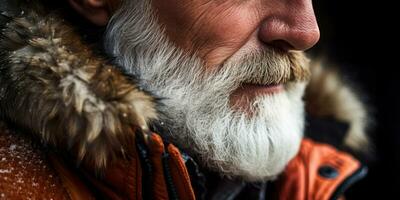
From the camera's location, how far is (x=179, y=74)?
6.15 ft

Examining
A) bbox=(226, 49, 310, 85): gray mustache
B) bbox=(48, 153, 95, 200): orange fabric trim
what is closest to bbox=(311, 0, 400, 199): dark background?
bbox=(226, 49, 310, 85): gray mustache

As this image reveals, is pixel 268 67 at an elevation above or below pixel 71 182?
above

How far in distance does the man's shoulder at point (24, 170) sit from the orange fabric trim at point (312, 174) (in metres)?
0.92

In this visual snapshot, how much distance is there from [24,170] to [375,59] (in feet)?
10.1

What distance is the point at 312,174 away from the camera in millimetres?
Answer: 2199

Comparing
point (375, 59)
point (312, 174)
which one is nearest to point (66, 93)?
point (312, 174)

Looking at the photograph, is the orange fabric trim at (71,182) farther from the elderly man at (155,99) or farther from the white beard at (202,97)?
the white beard at (202,97)

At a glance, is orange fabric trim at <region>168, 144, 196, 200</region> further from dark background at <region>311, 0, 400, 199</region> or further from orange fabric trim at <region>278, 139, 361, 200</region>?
dark background at <region>311, 0, 400, 199</region>

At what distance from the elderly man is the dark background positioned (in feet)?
4.09

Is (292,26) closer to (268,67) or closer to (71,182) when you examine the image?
(268,67)

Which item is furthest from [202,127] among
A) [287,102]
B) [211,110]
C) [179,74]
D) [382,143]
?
[382,143]

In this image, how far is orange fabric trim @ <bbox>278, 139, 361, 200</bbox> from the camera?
82.8 inches

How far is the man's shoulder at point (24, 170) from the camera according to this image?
157 centimetres

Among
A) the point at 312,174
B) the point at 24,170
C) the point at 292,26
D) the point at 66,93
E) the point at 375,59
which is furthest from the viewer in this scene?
the point at 375,59
